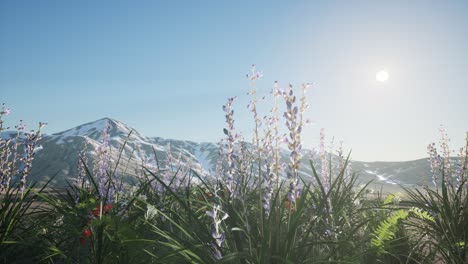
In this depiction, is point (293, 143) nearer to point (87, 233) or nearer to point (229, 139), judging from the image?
point (229, 139)

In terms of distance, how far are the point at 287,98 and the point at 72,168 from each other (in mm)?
193344

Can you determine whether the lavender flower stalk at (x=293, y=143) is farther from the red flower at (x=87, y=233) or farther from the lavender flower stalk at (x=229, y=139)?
the red flower at (x=87, y=233)

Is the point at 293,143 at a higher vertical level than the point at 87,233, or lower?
higher

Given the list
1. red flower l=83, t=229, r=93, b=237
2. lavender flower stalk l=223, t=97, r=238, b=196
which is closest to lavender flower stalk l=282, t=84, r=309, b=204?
lavender flower stalk l=223, t=97, r=238, b=196

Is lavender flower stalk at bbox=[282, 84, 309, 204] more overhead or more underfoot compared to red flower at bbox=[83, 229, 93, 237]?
more overhead

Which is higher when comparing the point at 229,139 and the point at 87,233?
the point at 229,139

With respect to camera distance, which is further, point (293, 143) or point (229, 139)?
point (229, 139)

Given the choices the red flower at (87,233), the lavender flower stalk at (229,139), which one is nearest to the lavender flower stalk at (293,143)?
the lavender flower stalk at (229,139)

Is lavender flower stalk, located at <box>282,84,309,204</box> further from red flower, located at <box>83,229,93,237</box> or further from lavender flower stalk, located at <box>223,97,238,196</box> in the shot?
red flower, located at <box>83,229,93,237</box>

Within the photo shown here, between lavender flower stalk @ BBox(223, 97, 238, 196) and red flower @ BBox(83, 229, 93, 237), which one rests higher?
lavender flower stalk @ BBox(223, 97, 238, 196)

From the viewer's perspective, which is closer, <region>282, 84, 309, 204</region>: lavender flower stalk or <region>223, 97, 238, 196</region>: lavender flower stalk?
<region>282, 84, 309, 204</region>: lavender flower stalk

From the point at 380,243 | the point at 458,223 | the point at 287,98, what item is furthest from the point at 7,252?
the point at 458,223

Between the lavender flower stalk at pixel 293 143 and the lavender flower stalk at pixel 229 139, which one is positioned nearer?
the lavender flower stalk at pixel 293 143

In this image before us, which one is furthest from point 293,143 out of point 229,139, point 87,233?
point 87,233
